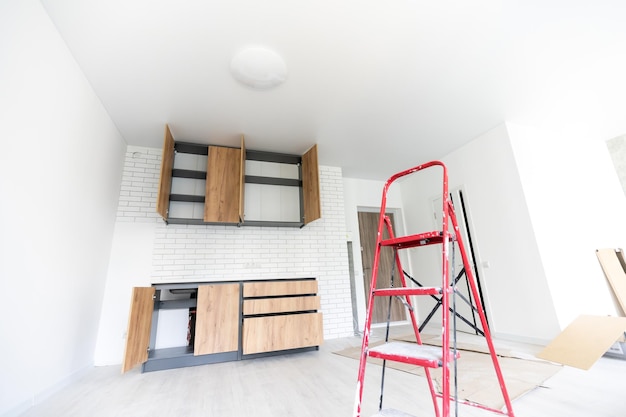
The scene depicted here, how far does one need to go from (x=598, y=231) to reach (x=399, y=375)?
3692 mm

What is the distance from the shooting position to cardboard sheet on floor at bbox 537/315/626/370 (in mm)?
2346

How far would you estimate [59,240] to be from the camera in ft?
7.42

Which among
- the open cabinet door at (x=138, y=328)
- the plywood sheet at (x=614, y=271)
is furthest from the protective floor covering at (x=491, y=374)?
the open cabinet door at (x=138, y=328)

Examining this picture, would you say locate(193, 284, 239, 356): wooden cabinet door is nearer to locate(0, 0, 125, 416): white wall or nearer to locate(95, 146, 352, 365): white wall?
→ locate(95, 146, 352, 365): white wall

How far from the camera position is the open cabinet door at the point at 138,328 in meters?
2.43

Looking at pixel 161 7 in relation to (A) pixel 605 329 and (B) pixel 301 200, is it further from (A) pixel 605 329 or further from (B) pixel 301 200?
(A) pixel 605 329

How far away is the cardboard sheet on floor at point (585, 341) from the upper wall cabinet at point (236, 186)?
2734 mm

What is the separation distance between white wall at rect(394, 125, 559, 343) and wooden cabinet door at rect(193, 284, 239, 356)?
130 inches

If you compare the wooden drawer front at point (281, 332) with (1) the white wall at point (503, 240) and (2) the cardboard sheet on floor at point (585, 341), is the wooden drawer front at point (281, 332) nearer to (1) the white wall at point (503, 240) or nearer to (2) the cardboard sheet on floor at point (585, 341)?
(2) the cardboard sheet on floor at point (585, 341)

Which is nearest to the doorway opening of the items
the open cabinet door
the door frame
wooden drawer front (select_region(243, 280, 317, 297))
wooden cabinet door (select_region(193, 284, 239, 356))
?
the door frame

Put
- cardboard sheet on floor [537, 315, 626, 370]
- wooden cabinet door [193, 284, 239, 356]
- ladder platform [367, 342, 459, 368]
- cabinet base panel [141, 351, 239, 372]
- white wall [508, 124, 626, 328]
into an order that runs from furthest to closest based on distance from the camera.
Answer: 1. white wall [508, 124, 626, 328]
2. wooden cabinet door [193, 284, 239, 356]
3. cabinet base panel [141, 351, 239, 372]
4. cardboard sheet on floor [537, 315, 626, 370]
5. ladder platform [367, 342, 459, 368]

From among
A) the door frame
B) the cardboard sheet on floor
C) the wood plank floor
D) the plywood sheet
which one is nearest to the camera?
the wood plank floor

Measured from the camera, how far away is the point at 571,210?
366cm

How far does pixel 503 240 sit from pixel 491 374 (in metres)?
2.06
